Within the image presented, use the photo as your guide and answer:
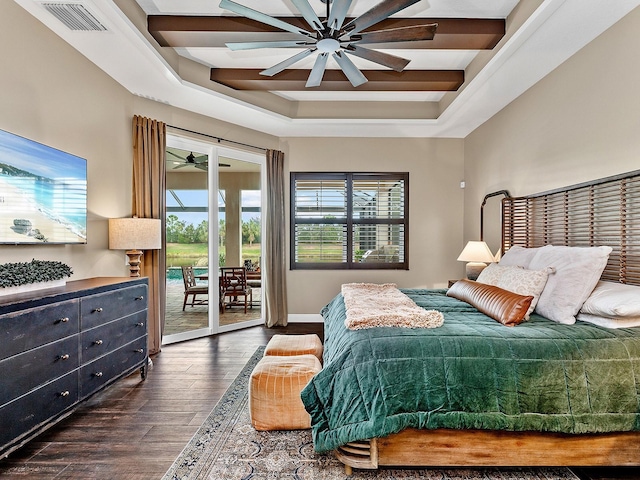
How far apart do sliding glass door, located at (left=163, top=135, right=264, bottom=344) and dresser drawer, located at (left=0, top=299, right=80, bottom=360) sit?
2060 mm

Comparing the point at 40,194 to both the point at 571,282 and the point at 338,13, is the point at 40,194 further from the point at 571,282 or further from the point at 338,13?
the point at 571,282

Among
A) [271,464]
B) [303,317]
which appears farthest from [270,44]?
[303,317]

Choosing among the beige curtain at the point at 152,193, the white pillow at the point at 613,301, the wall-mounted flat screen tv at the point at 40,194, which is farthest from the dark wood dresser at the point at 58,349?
the white pillow at the point at 613,301

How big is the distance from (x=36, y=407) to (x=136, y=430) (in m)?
0.62

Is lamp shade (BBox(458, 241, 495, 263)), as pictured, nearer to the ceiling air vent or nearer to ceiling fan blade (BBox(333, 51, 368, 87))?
ceiling fan blade (BBox(333, 51, 368, 87))

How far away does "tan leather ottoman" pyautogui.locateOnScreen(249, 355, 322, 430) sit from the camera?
242 cm

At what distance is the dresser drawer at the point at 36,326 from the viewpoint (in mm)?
1937

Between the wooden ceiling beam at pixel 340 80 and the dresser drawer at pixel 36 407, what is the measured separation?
336 centimetres

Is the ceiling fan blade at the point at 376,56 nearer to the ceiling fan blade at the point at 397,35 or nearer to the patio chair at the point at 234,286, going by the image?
the ceiling fan blade at the point at 397,35

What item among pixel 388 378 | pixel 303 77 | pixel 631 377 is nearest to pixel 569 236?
pixel 631 377

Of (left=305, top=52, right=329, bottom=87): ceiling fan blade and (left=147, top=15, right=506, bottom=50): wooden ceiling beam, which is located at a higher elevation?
(left=147, top=15, right=506, bottom=50): wooden ceiling beam

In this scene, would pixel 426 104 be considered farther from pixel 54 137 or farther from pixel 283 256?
pixel 54 137

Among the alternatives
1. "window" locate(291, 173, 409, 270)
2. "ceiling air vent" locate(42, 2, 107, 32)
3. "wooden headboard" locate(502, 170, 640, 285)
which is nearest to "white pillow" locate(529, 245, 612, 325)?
"wooden headboard" locate(502, 170, 640, 285)

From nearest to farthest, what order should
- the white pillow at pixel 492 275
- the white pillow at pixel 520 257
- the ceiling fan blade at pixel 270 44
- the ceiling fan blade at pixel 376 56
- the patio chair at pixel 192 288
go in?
the ceiling fan blade at pixel 270 44, the ceiling fan blade at pixel 376 56, the white pillow at pixel 492 275, the white pillow at pixel 520 257, the patio chair at pixel 192 288
